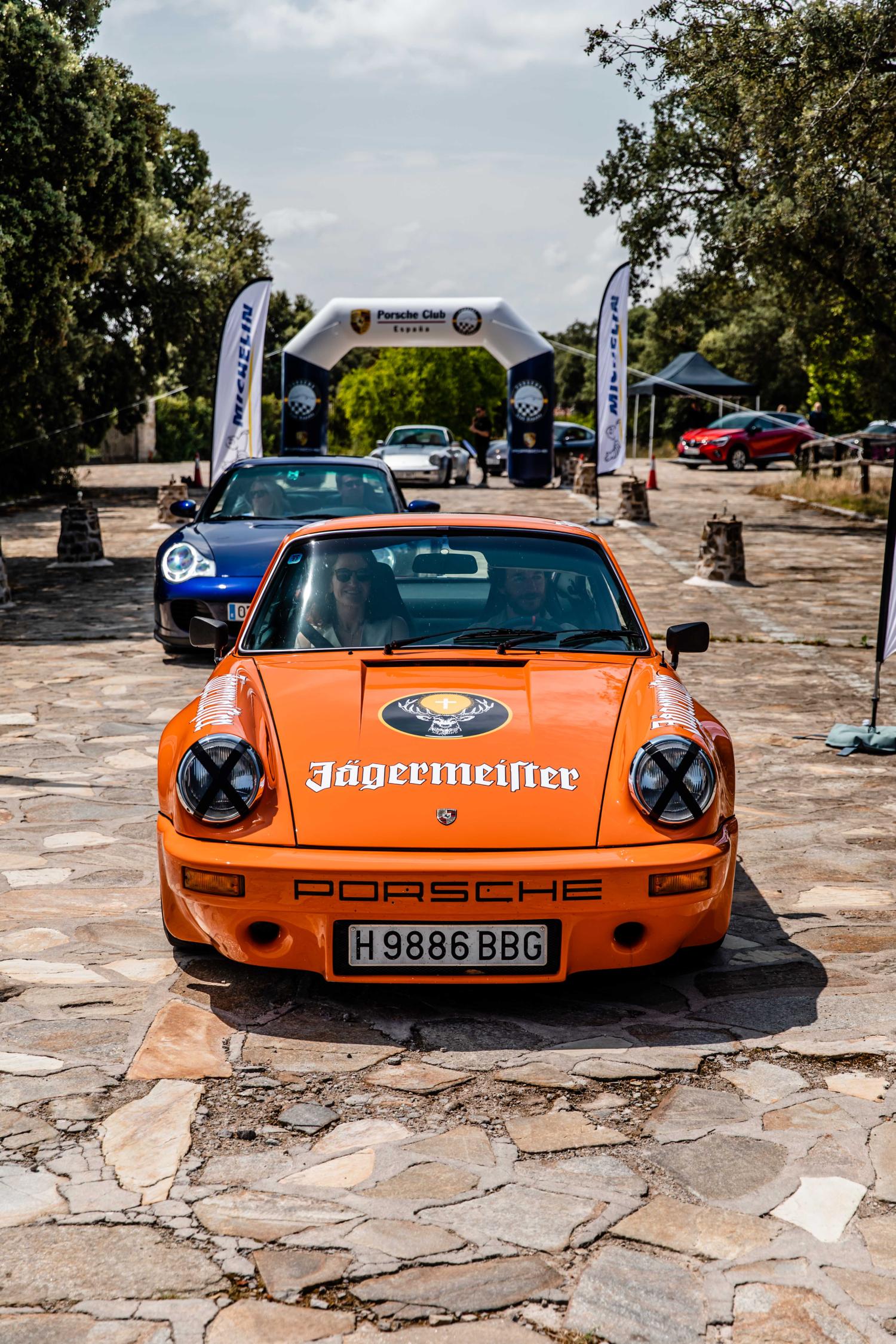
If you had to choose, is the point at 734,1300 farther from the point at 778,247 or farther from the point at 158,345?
the point at 158,345

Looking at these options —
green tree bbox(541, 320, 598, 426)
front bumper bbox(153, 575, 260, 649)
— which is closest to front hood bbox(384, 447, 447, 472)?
front bumper bbox(153, 575, 260, 649)

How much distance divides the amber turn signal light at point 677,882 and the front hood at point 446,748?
0.67ft

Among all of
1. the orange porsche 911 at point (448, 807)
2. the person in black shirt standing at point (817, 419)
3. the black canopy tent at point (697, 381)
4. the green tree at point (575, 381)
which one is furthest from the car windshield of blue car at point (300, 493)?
the green tree at point (575, 381)

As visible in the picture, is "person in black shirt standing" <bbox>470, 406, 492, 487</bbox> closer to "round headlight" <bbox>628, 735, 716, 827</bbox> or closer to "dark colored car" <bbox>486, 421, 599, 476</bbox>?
"dark colored car" <bbox>486, 421, 599, 476</bbox>

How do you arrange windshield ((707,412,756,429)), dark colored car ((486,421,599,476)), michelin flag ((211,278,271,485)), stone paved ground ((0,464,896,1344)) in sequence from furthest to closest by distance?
windshield ((707,412,756,429))
dark colored car ((486,421,599,476))
michelin flag ((211,278,271,485))
stone paved ground ((0,464,896,1344))

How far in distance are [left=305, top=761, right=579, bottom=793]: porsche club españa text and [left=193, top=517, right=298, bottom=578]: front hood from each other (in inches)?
235

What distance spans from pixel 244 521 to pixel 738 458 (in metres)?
31.1

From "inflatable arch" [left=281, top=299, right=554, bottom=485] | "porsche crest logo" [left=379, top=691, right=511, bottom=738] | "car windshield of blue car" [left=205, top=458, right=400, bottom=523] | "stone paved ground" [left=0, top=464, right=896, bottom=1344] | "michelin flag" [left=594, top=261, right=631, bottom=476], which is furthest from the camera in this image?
"inflatable arch" [left=281, top=299, right=554, bottom=485]

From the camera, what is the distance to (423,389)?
5200 centimetres

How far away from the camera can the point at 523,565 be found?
17.3 ft

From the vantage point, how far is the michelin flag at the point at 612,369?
21938 mm

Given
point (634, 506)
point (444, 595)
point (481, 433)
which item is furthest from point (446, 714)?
point (481, 433)

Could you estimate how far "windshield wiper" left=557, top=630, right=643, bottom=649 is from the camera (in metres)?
5.01

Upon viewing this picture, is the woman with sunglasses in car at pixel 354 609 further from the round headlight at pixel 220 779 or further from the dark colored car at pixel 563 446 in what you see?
the dark colored car at pixel 563 446
